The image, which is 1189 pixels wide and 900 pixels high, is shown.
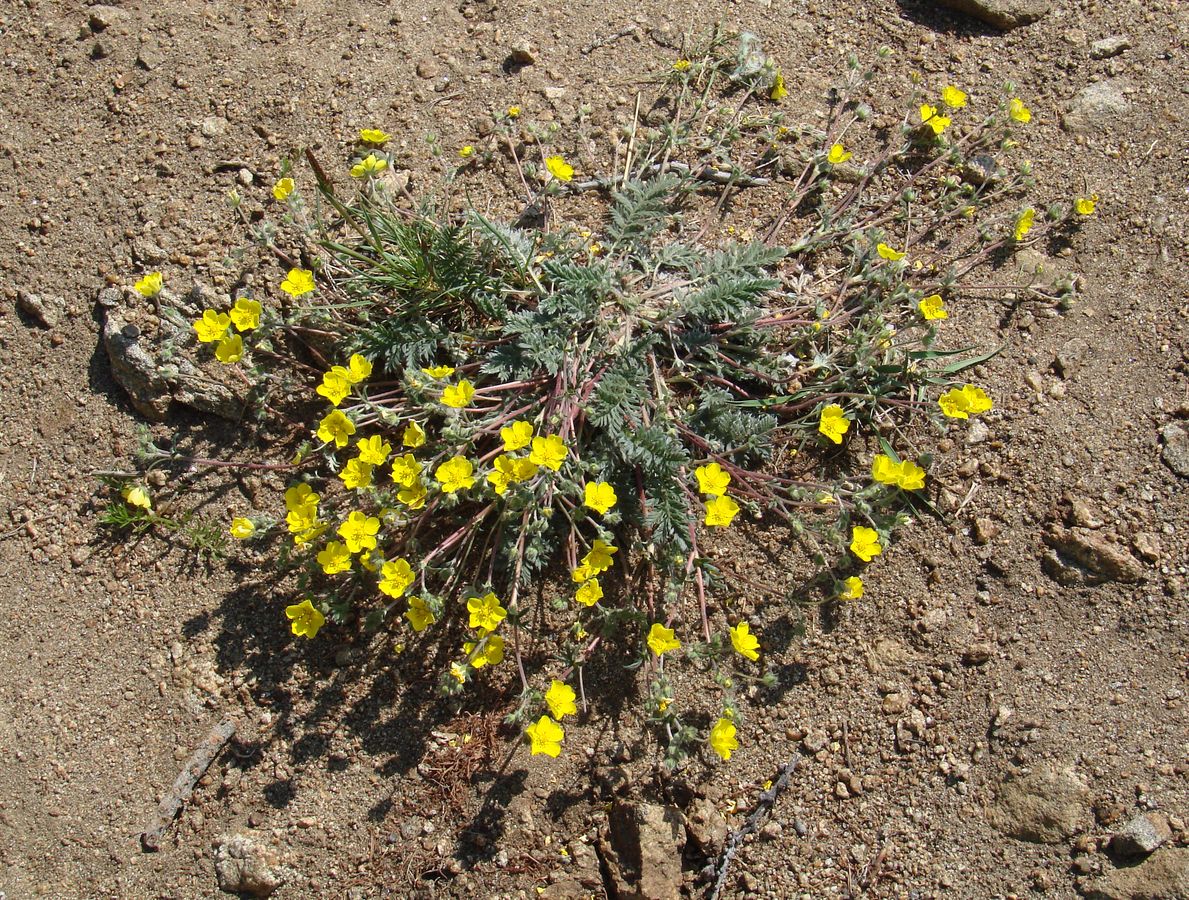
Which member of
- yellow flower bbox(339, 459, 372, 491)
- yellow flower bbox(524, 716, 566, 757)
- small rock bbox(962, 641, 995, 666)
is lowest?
yellow flower bbox(524, 716, 566, 757)

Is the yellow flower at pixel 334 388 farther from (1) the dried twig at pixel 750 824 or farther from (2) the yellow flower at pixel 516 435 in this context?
(1) the dried twig at pixel 750 824

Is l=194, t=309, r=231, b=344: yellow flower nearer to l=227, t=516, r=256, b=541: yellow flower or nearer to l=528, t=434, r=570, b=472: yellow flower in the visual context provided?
l=227, t=516, r=256, b=541: yellow flower

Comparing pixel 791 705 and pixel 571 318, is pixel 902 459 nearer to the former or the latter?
pixel 791 705

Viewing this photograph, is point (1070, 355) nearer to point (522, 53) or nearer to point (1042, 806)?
point (1042, 806)

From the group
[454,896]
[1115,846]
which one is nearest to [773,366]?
[1115,846]

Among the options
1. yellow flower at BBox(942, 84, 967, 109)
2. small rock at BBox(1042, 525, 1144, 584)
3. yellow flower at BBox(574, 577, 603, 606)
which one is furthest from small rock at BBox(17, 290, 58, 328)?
small rock at BBox(1042, 525, 1144, 584)

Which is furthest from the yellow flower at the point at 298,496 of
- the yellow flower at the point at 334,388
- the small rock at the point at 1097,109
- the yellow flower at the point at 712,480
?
the small rock at the point at 1097,109

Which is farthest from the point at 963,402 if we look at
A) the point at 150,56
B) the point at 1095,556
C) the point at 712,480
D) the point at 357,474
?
the point at 150,56
